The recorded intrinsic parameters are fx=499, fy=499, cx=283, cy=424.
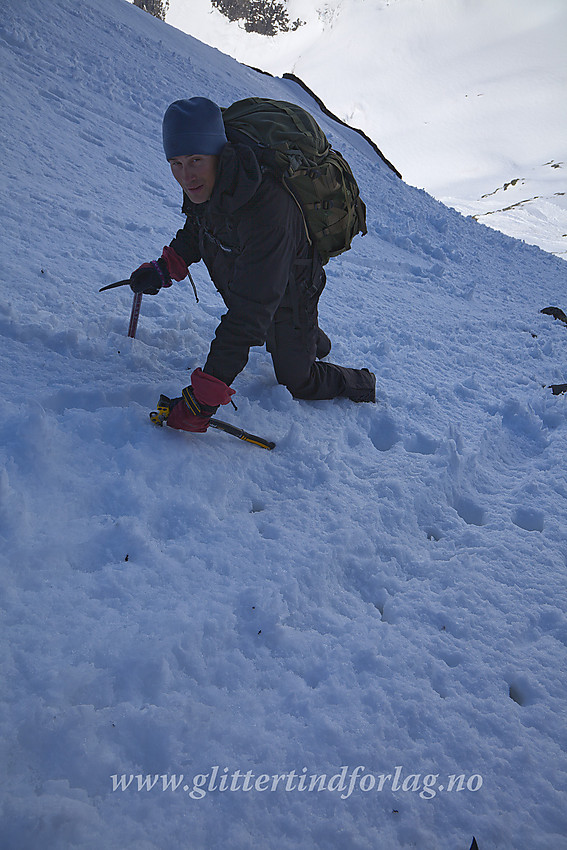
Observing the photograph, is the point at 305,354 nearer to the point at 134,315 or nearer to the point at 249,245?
the point at 249,245

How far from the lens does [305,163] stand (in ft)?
7.98

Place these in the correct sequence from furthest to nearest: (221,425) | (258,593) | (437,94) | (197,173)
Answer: (437,94), (221,425), (197,173), (258,593)

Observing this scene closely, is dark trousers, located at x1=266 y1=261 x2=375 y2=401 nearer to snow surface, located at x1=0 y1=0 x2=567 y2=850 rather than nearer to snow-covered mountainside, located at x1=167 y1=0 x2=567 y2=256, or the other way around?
snow surface, located at x1=0 y1=0 x2=567 y2=850

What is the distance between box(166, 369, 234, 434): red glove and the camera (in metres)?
2.29

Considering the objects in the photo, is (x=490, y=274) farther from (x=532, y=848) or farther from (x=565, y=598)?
(x=532, y=848)

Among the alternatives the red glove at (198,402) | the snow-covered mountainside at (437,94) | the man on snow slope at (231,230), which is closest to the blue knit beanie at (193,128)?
the man on snow slope at (231,230)

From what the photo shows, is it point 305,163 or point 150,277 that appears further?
point 150,277

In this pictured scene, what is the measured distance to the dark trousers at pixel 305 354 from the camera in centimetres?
287

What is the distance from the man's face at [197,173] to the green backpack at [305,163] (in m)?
0.23

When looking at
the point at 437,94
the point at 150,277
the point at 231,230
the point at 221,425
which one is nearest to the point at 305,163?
the point at 231,230

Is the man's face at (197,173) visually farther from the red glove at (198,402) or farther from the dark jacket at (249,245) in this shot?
the red glove at (198,402)

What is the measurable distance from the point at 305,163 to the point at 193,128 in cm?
56

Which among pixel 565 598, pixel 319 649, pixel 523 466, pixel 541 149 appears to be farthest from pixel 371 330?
pixel 541 149

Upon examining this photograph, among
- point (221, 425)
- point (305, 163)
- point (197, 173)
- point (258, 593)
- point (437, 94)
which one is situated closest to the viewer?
point (258, 593)
